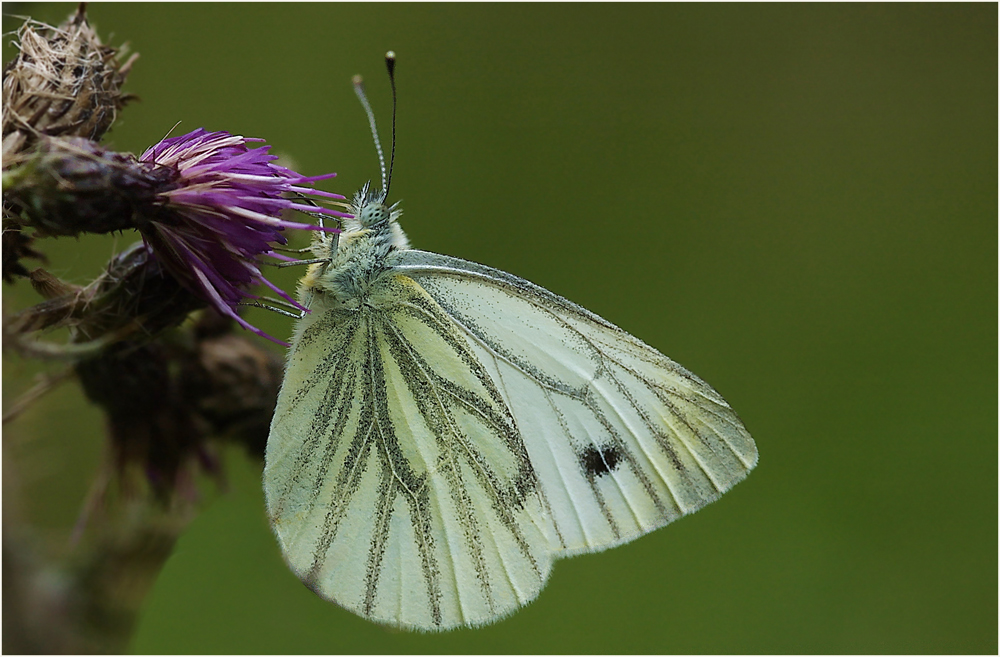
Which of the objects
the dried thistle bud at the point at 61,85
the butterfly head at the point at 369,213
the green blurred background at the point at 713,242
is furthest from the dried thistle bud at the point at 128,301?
the green blurred background at the point at 713,242

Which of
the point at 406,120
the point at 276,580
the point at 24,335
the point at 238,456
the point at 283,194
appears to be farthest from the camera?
the point at 406,120

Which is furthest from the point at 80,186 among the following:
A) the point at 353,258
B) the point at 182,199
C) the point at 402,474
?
the point at 402,474

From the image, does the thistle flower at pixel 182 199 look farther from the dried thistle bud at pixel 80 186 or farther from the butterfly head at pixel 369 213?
the butterfly head at pixel 369 213

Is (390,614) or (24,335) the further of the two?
(390,614)

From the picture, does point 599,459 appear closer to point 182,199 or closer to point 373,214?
point 373,214

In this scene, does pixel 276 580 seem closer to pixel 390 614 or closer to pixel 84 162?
pixel 390 614

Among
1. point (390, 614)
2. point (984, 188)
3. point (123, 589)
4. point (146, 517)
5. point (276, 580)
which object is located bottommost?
point (390, 614)

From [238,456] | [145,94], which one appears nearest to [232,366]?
[238,456]
